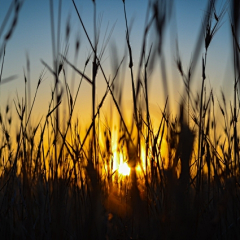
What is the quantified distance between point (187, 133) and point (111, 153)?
0.96 m

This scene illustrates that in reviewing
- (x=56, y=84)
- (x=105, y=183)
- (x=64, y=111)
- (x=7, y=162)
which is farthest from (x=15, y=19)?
(x=7, y=162)

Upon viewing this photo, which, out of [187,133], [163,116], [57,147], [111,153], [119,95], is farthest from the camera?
[111,153]

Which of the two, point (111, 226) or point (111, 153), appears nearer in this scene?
point (111, 226)

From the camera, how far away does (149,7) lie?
867mm

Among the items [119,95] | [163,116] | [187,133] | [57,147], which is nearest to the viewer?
[187,133]

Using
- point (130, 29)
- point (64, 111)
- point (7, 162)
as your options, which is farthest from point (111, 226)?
point (7, 162)

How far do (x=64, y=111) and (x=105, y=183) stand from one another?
0.38m

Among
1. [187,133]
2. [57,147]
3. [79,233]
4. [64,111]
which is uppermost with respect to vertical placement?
[64,111]

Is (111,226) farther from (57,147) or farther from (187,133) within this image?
(187,133)

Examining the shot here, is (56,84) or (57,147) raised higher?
(56,84)

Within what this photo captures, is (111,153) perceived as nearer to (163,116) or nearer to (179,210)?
(163,116)

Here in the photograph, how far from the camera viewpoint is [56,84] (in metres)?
1.18

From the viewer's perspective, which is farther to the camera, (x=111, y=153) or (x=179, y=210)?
(x=111, y=153)

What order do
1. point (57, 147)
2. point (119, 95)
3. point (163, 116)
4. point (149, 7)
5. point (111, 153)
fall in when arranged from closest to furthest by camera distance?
point (149, 7), point (119, 95), point (163, 116), point (57, 147), point (111, 153)
